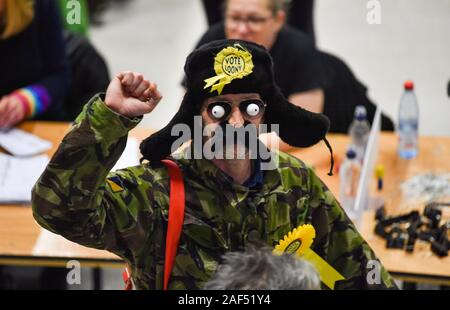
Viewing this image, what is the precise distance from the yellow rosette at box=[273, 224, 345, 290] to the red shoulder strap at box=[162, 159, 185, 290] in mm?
238

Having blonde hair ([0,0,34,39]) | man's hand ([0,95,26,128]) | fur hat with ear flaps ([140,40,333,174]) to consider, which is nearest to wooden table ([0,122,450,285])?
man's hand ([0,95,26,128])

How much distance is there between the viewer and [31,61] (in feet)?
12.8

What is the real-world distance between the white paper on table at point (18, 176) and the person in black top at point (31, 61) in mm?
263

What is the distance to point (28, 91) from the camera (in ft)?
12.7

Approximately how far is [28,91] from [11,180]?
1.73ft

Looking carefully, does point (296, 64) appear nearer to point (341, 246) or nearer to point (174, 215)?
point (341, 246)

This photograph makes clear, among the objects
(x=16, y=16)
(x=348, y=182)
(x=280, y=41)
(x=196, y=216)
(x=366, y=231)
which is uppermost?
(x=16, y=16)

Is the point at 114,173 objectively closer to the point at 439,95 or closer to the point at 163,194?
the point at 163,194

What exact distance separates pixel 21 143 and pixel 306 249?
5.99ft

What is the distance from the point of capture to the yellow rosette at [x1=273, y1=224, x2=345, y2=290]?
2.23 meters

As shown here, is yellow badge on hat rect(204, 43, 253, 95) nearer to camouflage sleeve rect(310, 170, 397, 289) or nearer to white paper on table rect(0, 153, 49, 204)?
camouflage sleeve rect(310, 170, 397, 289)

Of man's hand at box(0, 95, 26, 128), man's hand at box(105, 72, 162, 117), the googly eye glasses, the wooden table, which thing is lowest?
the wooden table

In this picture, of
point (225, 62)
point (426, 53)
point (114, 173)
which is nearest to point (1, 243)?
point (114, 173)

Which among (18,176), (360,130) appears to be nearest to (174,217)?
(18,176)
